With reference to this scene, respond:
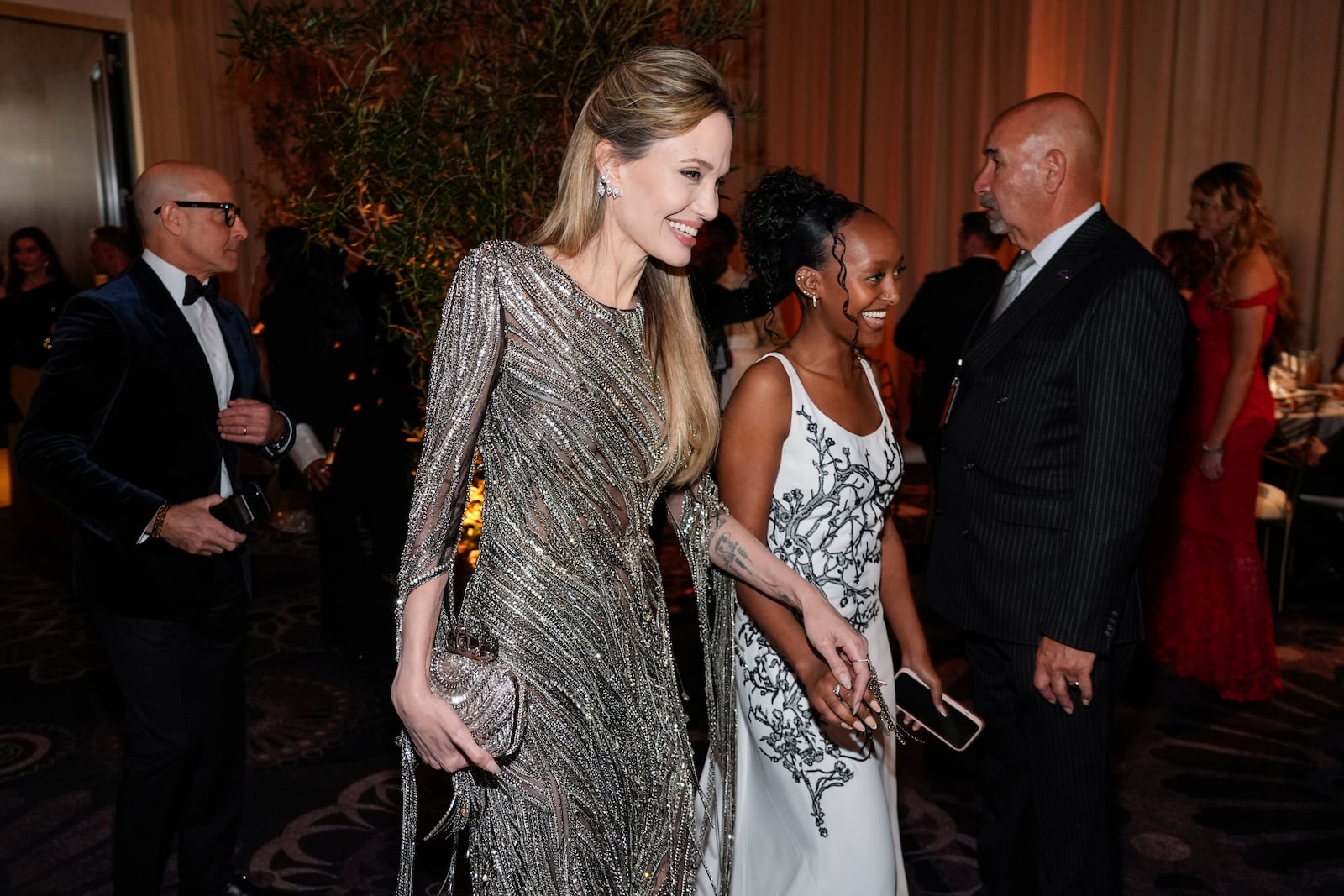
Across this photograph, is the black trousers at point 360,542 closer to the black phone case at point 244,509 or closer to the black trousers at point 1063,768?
the black phone case at point 244,509

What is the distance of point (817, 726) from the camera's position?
7.66 ft

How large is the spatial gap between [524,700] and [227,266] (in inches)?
66.8

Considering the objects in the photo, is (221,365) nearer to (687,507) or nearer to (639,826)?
(687,507)

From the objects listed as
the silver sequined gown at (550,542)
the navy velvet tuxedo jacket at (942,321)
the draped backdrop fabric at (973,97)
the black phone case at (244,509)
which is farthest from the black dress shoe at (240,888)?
the draped backdrop fabric at (973,97)

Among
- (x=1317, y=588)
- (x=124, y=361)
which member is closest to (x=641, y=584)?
(x=124, y=361)

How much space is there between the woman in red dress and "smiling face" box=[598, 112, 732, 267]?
326cm

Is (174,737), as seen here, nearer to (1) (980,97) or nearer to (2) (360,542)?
(2) (360,542)

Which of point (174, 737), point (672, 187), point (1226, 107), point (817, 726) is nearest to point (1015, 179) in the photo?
point (672, 187)

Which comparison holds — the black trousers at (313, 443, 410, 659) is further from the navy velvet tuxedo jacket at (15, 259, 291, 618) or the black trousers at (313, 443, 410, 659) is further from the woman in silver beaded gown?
the woman in silver beaded gown

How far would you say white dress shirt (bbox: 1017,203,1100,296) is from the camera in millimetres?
2500

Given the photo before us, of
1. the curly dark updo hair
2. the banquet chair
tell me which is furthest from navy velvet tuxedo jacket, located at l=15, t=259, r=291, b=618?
the banquet chair

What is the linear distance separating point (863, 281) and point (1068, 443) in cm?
55

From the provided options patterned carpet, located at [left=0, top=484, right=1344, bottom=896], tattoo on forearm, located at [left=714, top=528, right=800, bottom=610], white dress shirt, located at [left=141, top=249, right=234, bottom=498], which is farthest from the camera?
patterned carpet, located at [left=0, top=484, right=1344, bottom=896]

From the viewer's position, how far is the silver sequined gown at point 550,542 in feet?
5.59
